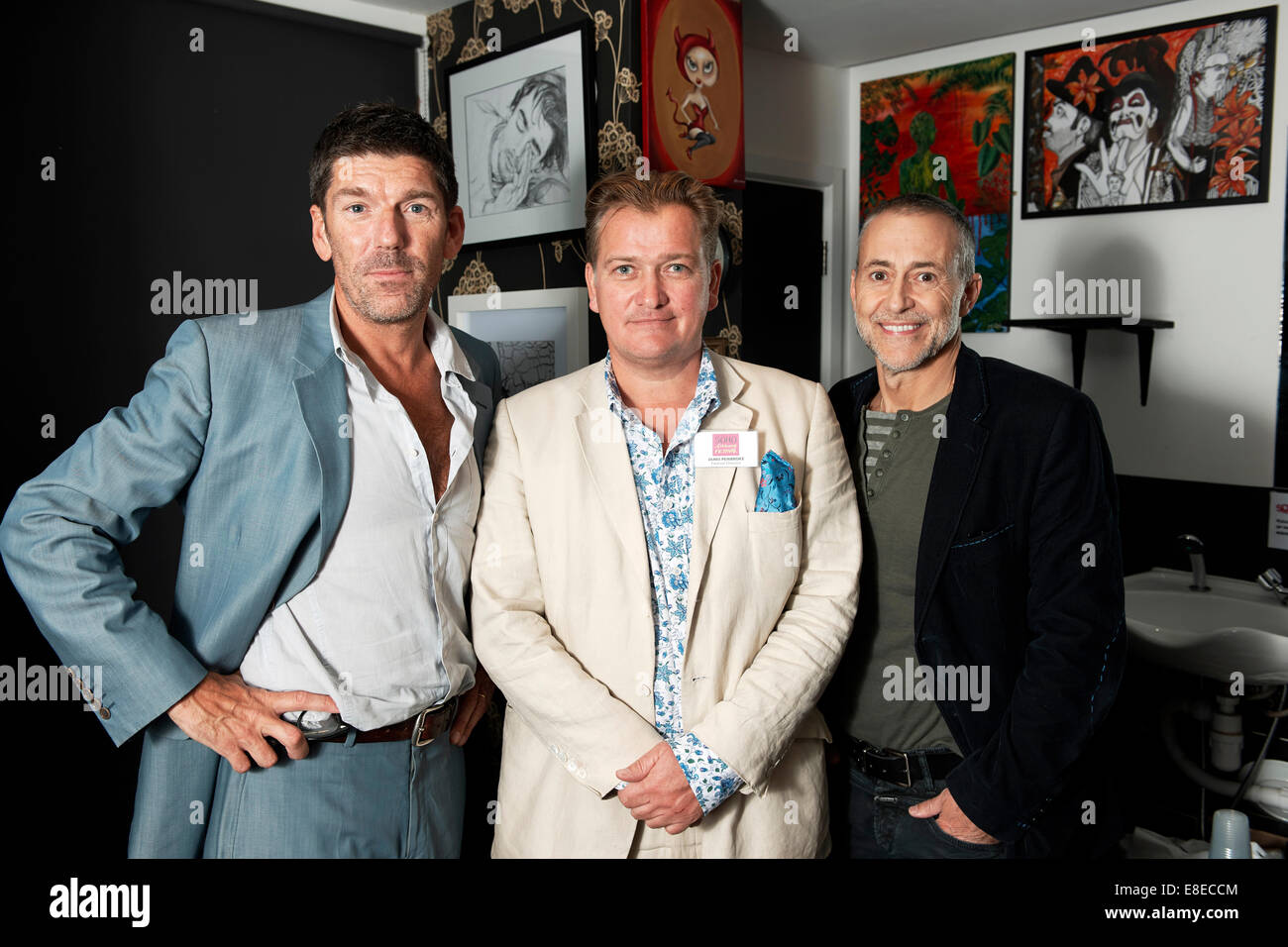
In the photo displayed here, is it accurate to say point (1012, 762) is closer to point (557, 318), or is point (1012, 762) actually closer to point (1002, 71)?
point (557, 318)

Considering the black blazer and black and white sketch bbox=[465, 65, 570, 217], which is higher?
black and white sketch bbox=[465, 65, 570, 217]

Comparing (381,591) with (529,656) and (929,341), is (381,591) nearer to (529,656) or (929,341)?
(529,656)

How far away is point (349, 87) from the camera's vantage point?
11.6 feet

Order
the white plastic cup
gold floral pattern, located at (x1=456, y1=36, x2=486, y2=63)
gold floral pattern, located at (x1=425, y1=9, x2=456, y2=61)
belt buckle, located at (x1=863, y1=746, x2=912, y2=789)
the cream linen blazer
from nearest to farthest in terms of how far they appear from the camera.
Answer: the cream linen blazer < belt buckle, located at (x1=863, y1=746, x2=912, y2=789) < the white plastic cup < gold floral pattern, located at (x1=456, y1=36, x2=486, y2=63) < gold floral pattern, located at (x1=425, y1=9, x2=456, y2=61)

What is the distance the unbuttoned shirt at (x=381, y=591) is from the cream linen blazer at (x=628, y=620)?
7 cm

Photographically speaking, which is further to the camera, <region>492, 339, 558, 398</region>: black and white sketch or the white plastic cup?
<region>492, 339, 558, 398</region>: black and white sketch

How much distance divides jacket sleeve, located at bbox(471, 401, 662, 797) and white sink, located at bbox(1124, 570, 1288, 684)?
1884mm

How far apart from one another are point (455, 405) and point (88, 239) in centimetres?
157

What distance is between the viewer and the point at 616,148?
321 cm

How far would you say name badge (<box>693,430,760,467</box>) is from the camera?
6.23ft

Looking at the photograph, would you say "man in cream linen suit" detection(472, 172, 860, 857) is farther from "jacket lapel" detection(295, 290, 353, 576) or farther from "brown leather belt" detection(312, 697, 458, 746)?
"jacket lapel" detection(295, 290, 353, 576)

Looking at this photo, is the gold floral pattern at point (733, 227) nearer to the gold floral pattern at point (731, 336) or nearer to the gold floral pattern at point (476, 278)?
the gold floral pattern at point (731, 336)

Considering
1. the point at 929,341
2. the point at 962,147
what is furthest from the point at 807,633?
the point at 962,147
